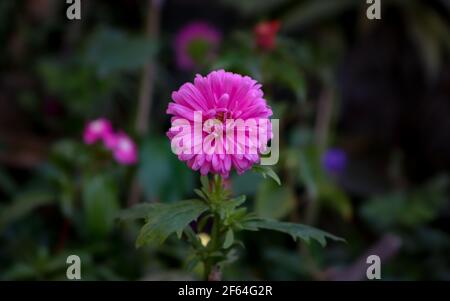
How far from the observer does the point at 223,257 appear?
1076mm

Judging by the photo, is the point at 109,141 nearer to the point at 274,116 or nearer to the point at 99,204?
the point at 99,204

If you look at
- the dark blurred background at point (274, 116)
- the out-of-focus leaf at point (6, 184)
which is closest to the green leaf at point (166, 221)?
the dark blurred background at point (274, 116)

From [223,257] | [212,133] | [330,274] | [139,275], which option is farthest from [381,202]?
[212,133]

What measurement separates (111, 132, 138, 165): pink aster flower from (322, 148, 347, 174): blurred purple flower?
2.36ft

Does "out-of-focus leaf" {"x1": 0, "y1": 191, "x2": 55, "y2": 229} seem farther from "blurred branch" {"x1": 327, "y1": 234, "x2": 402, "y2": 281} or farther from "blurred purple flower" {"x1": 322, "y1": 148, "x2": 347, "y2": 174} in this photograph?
"blurred purple flower" {"x1": 322, "y1": 148, "x2": 347, "y2": 174}

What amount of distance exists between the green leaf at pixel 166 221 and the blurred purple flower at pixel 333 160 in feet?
4.55

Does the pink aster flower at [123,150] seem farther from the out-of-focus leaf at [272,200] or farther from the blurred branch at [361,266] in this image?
the blurred branch at [361,266]

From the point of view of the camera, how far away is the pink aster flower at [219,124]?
0.94 meters

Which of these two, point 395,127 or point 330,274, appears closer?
point 330,274

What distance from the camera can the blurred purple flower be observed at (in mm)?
2376

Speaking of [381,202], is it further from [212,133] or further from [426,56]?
[212,133]

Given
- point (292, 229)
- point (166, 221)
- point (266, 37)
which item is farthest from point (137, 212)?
point (266, 37)
